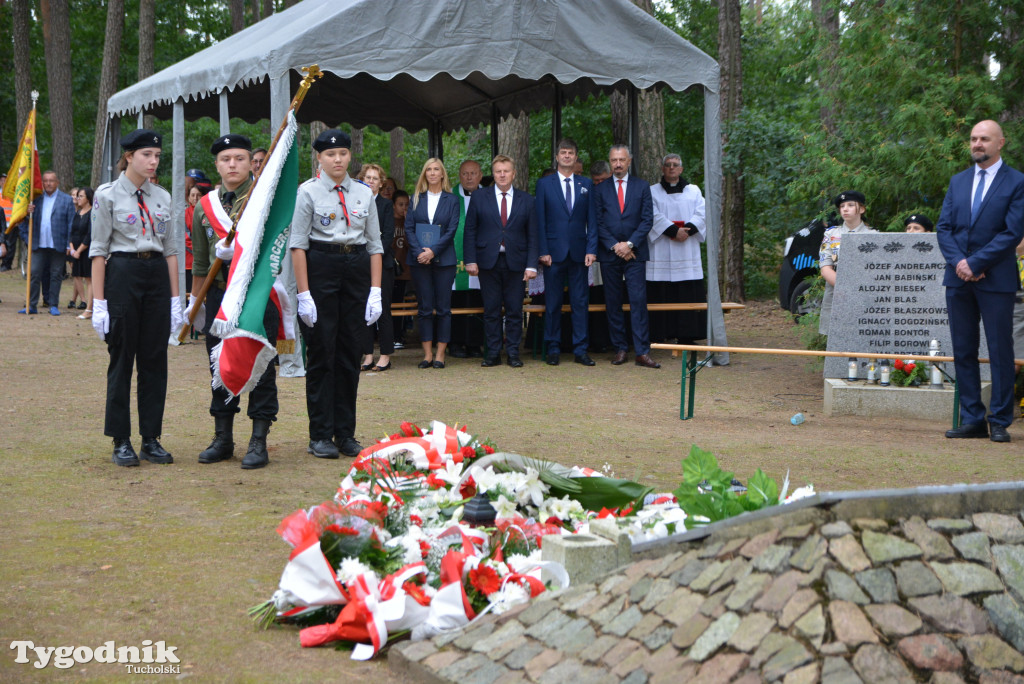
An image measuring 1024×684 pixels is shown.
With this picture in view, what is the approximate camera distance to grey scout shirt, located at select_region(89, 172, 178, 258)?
22.7 feet

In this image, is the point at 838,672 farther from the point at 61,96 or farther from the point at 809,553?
the point at 61,96

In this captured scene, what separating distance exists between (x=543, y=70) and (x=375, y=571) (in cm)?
828

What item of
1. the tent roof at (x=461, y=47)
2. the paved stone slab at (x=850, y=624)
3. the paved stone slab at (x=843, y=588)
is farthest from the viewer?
the tent roof at (x=461, y=47)

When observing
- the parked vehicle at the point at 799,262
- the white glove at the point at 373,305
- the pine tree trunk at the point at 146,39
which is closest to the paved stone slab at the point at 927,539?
the white glove at the point at 373,305

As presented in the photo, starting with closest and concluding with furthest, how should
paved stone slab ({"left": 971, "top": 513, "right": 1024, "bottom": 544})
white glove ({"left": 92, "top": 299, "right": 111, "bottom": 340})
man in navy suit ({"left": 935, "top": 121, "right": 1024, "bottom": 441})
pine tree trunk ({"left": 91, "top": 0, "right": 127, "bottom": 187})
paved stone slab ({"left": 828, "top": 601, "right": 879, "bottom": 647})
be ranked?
paved stone slab ({"left": 828, "top": 601, "right": 879, "bottom": 647})
paved stone slab ({"left": 971, "top": 513, "right": 1024, "bottom": 544})
white glove ({"left": 92, "top": 299, "right": 111, "bottom": 340})
man in navy suit ({"left": 935, "top": 121, "right": 1024, "bottom": 441})
pine tree trunk ({"left": 91, "top": 0, "right": 127, "bottom": 187})

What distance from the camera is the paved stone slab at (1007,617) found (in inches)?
136

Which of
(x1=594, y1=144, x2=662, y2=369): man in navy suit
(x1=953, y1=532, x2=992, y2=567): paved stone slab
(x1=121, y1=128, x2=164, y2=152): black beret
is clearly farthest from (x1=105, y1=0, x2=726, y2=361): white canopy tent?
(x1=953, y1=532, x2=992, y2=567): paved stone slab

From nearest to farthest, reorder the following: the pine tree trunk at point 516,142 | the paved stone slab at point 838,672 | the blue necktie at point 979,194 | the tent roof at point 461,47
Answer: the paved stone slab at point 838,672, the blue necktie at point 979,194, the tent roof at point 461,47, the pine tree trunk at point 516,142

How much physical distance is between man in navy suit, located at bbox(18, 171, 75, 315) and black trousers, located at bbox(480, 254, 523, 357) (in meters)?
8.11

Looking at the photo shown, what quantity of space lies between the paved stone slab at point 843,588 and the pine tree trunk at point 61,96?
2449cm

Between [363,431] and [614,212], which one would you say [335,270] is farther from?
[614,212]

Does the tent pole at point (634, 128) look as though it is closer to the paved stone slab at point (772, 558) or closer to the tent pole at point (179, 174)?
the tent pole at point (179, 174)

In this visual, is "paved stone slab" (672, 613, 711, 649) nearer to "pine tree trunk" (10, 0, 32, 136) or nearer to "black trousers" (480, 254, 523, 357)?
"black trousers" (480, 254, 523, 357)

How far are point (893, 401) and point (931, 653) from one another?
6408 mm
